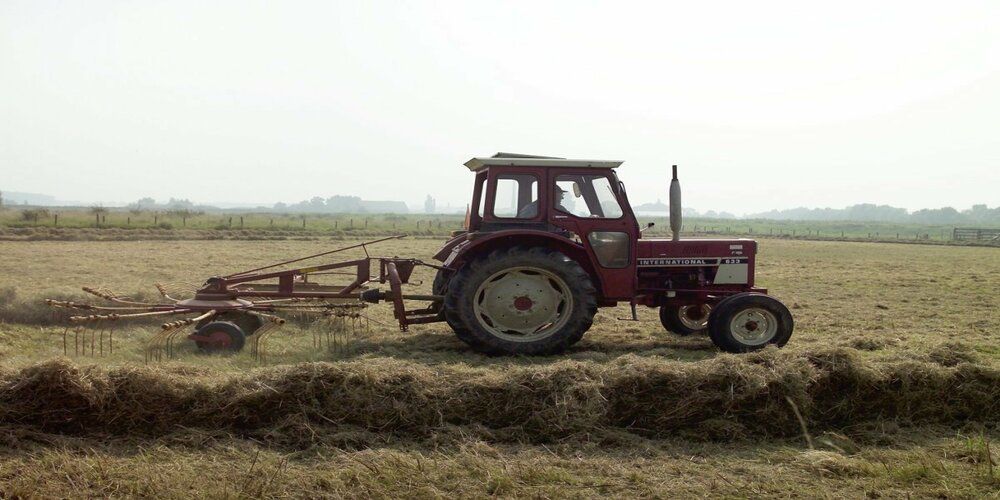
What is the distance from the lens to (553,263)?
6.96m

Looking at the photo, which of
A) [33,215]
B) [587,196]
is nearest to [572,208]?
[587,196]

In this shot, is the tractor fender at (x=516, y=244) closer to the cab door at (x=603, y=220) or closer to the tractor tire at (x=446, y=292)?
the cab door at (x=603, y=220)

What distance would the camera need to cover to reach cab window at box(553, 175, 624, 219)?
727 cm

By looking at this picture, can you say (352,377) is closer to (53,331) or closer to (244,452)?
(244,452)

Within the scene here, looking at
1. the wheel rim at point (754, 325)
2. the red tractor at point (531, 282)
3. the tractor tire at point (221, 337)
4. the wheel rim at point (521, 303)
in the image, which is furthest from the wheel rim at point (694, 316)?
the tractor tire at point (221, 337)

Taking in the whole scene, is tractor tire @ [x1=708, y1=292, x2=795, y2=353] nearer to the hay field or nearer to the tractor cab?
the tractor cab

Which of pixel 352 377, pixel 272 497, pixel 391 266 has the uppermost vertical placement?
pixel 391 266

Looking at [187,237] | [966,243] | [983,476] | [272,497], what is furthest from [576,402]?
[966,243]

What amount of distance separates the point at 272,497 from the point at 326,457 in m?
0.60

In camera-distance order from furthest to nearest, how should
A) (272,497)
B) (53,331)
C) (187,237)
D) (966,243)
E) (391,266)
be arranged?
(966,243) → (187,237) → (53,331) → (391,266) → (272,497)

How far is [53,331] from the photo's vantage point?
792cm

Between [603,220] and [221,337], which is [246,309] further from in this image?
[603,220]

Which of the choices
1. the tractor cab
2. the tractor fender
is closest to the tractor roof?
the tractor cab

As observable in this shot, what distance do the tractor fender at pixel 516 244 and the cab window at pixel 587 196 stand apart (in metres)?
0.37
